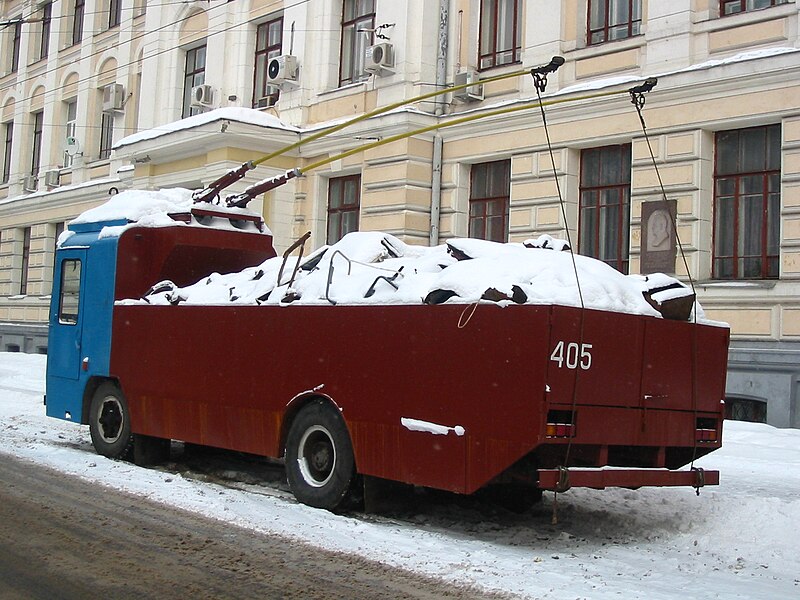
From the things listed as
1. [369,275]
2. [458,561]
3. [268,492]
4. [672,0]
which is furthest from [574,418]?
[672,0]

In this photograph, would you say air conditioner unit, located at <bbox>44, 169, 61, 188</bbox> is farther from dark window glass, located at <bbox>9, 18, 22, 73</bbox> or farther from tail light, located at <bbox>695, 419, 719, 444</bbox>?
tail light, located at <bbox>695, 419, 719, 444</bbox>

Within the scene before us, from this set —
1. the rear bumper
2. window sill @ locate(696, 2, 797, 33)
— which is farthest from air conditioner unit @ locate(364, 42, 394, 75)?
the rear bumper

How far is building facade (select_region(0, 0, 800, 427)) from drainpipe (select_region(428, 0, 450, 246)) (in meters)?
0.05

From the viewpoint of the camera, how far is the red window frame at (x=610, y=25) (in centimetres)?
1680

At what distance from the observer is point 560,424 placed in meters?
6.79

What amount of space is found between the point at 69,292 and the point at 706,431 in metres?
7.42

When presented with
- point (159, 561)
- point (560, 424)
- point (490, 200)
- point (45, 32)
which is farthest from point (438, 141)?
point (45, 32)

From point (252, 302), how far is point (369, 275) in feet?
4.60

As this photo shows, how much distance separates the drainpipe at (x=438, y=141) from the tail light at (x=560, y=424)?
12.6 meters

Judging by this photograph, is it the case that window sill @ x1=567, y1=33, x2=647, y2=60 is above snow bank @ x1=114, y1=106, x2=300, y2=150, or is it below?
above

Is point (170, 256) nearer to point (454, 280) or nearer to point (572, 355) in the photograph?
point (454, 280)

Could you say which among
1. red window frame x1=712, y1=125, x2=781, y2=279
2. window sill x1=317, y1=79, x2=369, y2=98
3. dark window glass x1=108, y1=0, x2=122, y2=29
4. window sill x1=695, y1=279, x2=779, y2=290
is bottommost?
window sill x1=695, y1=279, x2=779, y2=290

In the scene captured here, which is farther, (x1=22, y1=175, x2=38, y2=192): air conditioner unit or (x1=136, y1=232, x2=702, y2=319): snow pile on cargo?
(x1=22, y1=175, x2=38, y2=192): air conditioner unit

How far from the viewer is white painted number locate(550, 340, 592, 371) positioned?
6.69m
